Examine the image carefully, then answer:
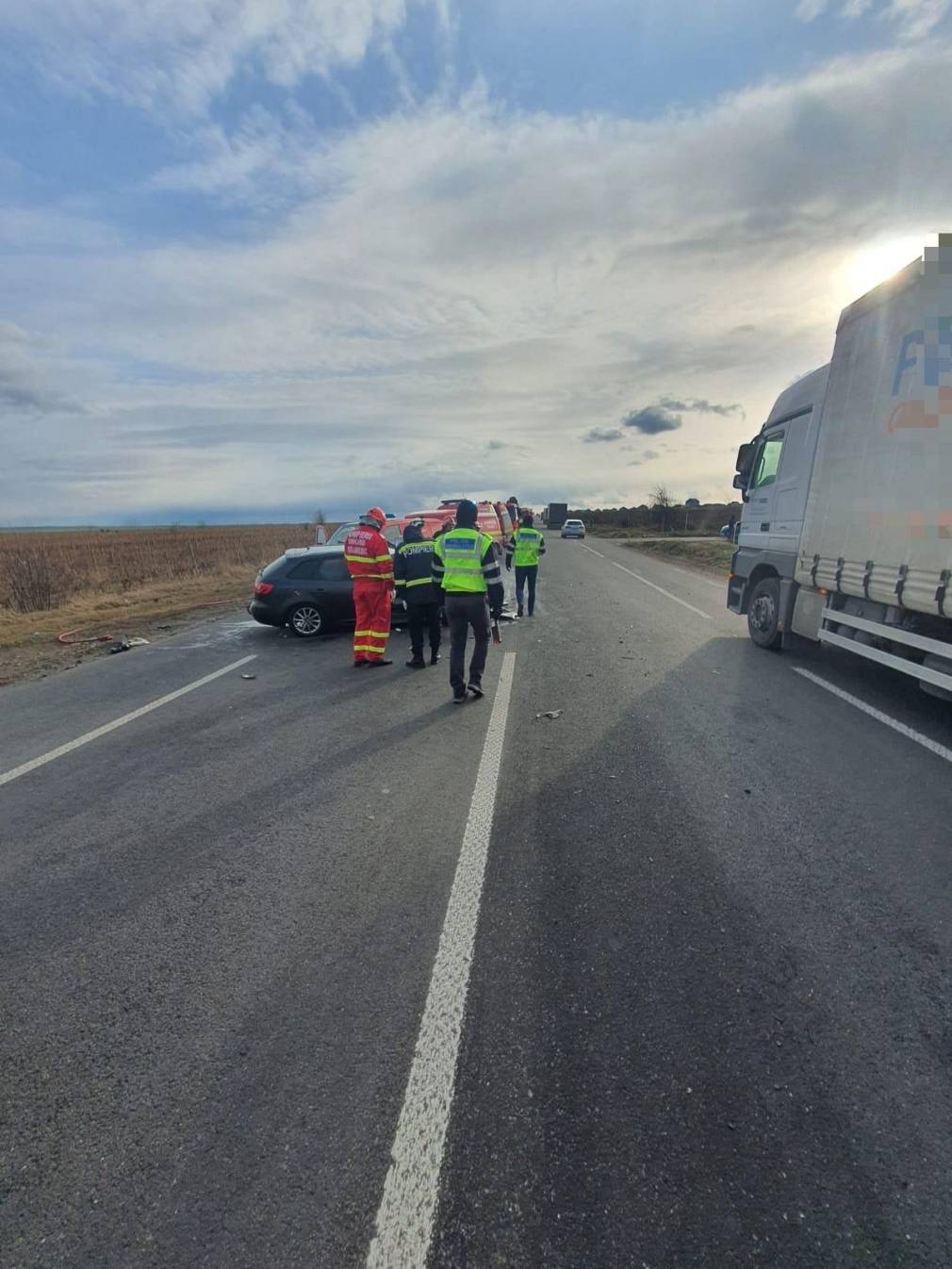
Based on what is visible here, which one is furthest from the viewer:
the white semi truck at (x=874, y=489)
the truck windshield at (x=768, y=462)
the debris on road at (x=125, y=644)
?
the debris on road at (x=125, y=644)

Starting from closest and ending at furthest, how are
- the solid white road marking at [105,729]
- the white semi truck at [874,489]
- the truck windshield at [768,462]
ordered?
the solid white road marking at [105,729]
the white semi truck at [874,489]
the truck windshield at [768,462]

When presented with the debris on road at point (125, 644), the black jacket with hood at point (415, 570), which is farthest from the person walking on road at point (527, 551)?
the debris on road at point (125, 644)

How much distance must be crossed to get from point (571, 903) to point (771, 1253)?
1.50 m

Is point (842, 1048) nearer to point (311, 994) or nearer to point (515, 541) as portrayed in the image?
point (311, 994)

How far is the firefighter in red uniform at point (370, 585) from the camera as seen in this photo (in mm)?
7969

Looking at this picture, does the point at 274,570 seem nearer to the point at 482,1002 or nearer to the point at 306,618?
the point at 306,618

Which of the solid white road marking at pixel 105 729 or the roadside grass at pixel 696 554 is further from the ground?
the solid white road marking at pixel 105 729

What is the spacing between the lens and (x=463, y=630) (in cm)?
652

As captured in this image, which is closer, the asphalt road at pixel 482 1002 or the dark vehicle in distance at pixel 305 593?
the asphalt road at pixel 482 1002

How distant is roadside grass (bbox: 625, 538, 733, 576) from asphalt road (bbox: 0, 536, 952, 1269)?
17678mm

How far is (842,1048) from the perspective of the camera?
2.25 m

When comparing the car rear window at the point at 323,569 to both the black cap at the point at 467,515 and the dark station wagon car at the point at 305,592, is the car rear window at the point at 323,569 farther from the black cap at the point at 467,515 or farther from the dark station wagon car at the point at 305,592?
the black cap at the point at 467,515

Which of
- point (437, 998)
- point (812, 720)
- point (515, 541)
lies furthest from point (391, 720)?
point (515, 541)

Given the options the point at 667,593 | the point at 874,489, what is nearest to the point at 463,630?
the point at 874,489
